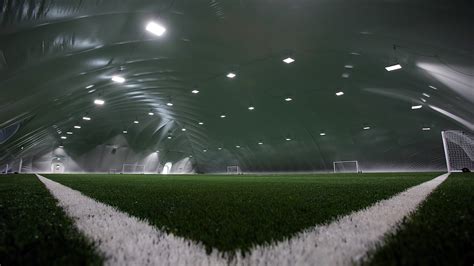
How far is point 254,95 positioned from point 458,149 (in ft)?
66.0

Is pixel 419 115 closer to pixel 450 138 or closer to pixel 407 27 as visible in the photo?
pixel 450 138

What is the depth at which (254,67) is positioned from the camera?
14.4m

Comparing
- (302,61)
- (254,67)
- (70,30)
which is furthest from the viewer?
(254,67)

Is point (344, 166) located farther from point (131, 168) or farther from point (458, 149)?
point (131, 168)

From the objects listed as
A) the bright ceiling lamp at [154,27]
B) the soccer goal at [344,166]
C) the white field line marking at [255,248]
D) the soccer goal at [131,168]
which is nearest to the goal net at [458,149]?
the soccer goal at [344,166]

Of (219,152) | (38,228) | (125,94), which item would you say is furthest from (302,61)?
(219,152)

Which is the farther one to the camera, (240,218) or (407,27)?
(407,27)

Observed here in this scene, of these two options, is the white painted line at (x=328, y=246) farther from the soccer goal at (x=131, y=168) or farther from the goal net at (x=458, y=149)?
the soccer goal at (x=131, y=168)

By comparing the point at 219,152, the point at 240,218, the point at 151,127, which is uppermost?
the point at 151,127

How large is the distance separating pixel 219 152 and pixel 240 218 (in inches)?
1564

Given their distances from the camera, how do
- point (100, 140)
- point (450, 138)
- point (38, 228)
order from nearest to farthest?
point (38, 228) < point (450, 138) < point (100, 140)

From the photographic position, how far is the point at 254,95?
19.8 m

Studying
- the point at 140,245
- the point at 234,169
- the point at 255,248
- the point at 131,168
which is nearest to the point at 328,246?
the point at 255,248

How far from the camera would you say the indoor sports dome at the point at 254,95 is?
6.51ft
